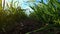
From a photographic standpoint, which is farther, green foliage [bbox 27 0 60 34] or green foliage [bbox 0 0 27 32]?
green foliage [bbox 0 0 27 32]

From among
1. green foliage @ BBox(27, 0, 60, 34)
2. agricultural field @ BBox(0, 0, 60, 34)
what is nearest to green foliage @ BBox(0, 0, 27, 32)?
agricultural field @ BBox(0, 0, 60, 34)

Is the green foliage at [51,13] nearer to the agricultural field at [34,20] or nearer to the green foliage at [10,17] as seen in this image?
the agricultural field at [34,20]

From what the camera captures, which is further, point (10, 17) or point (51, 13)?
point (10, 17)

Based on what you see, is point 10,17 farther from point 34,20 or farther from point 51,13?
point 51,13

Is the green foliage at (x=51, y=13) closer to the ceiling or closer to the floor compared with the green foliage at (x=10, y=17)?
closer to the ceiling

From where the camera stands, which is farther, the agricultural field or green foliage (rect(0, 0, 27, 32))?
green foliage (rect(0, 0, 27, 32))

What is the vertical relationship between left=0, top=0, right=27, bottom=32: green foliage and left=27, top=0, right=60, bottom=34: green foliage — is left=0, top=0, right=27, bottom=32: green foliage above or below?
below

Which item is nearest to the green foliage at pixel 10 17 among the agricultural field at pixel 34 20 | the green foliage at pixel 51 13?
the agricultural field at pixel 34 20

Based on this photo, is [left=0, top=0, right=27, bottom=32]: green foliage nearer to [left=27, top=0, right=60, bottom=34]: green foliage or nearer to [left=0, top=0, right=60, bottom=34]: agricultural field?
[left=0, top=0, right=60, bottom=34]: agricultural field

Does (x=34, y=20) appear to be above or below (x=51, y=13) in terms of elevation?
below

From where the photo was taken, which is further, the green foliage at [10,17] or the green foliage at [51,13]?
the green foliage at [10,17]

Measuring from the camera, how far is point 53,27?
1129 mm

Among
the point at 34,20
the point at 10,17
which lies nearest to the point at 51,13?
the point at 34,20

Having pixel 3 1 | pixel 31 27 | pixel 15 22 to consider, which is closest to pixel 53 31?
pixel 31 27
